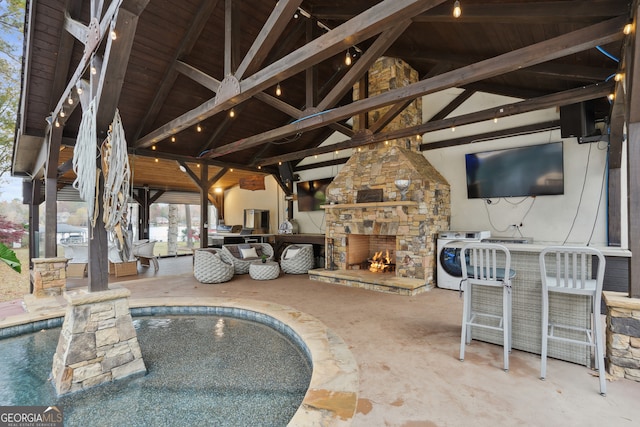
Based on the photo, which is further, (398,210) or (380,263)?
(380,263)

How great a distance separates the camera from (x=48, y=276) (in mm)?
5309

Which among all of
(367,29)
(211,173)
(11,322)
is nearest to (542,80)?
(367,29)

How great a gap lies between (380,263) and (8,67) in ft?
37.7

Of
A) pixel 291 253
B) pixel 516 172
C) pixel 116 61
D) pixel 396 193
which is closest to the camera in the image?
pixel 116 61

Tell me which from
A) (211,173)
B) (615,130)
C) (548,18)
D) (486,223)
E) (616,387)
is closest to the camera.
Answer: (616,387)

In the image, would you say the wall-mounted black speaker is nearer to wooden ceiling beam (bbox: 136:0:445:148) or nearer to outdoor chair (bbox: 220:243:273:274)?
wooden ceiling beam (bbox: 136:0:445:148)

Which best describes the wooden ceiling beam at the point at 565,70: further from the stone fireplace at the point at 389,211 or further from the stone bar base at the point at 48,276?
the stone bar base at the point at 48,276

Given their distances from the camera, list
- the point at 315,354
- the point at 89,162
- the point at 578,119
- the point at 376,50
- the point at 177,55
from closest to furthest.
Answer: the point at 315,354 → the point at 89,162 → the point at 376,50 → the point at 578,119 → the point at 177,55

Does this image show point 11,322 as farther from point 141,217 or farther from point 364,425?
point 141,217

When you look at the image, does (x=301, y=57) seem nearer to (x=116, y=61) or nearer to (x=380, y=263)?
(x=116, y=61)

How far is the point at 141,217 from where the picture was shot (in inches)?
460

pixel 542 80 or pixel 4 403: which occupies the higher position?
pixel 542 80

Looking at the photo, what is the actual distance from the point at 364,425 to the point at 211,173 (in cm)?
1037

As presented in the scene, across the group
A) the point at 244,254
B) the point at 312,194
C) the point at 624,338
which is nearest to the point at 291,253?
the point at 244,254
